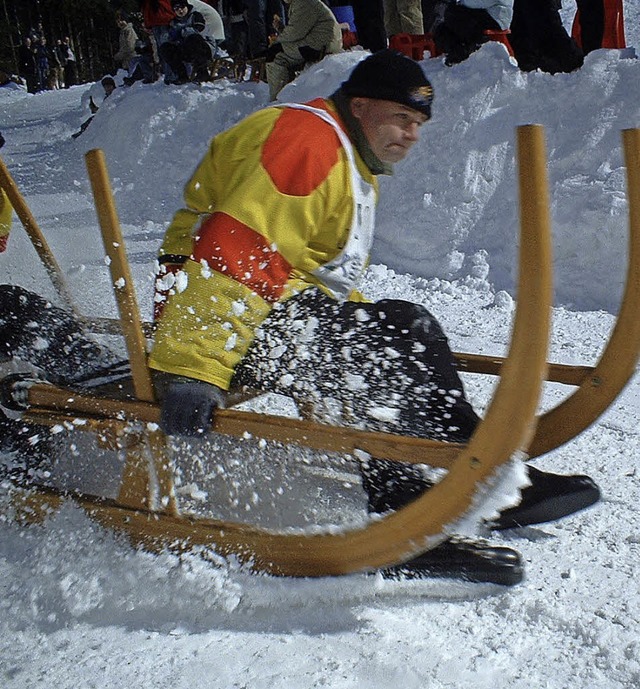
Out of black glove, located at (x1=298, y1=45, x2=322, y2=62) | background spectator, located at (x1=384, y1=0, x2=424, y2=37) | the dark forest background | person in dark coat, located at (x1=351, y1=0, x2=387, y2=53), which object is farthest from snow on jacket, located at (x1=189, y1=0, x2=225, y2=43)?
the dark forest background

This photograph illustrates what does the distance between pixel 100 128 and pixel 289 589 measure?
29.2 feet

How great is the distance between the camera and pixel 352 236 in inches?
81.6

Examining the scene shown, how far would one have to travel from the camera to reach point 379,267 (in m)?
4.66

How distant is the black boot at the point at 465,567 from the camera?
5.88ft

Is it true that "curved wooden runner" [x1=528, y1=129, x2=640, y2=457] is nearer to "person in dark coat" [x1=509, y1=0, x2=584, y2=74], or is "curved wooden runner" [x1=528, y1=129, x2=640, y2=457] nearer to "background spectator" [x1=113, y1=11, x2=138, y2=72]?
"person in dark coat" [x1=509, y1=0, x2=584, y2=74]

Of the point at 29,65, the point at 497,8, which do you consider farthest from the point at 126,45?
the point at 497,8

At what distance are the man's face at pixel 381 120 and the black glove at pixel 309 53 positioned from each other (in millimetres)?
5071

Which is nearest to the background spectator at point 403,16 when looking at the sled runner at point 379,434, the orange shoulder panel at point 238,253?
the sled runner at point 379,434

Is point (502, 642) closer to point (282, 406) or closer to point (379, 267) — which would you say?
point (282, 406)

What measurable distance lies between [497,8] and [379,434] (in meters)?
4.38

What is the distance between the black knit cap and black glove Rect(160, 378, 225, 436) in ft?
2.95

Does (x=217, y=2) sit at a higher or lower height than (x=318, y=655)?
higher

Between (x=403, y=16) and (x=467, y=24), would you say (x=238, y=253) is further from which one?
(x=403, y=16)

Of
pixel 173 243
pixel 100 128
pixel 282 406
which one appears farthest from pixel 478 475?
pixel 100 128
